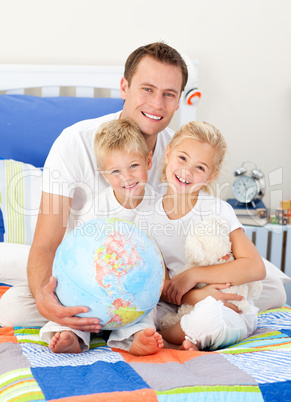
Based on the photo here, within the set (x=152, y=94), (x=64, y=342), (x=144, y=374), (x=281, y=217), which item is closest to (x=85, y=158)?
(x=152, y=94)

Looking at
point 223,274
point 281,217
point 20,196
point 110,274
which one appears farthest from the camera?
point 281,217

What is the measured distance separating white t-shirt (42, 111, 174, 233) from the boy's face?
4.8 inches

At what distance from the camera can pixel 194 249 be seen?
1557mm

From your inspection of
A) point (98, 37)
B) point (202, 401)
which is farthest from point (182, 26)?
point (202, 401)

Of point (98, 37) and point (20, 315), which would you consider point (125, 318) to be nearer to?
point (20, 315)

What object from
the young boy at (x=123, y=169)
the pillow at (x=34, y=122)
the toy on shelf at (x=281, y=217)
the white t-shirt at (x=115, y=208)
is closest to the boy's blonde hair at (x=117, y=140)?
the young boy at (x=123, y=169)

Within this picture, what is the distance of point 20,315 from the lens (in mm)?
1555

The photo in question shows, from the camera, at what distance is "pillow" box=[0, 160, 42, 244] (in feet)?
7.02

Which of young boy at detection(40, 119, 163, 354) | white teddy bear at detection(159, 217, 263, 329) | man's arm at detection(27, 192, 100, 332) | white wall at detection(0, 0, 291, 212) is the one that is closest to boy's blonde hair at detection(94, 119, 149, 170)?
young boy at detection(40, 119, 163, 354)

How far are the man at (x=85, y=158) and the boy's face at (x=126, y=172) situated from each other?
0.11m

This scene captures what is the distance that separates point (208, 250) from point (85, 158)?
1.97 feet

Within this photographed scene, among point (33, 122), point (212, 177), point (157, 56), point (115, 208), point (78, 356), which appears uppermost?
point (157, 56)

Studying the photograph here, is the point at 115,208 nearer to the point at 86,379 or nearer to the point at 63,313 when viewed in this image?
the point at 63,313

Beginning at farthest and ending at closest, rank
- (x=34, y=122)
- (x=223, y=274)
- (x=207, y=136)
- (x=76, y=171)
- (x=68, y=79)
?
1. (x=68, y=79)
2. (x=34, y=122)
3. (x=76, y=171)
4. (x=207, y=136)
5. (x=223, y=274)
